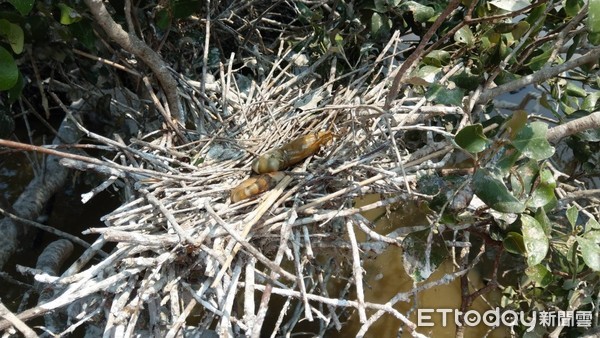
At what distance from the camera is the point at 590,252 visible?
1.19 m

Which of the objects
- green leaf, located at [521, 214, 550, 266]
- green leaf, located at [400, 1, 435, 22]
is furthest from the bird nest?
green leaf, located at [521, 214, 550, 266]

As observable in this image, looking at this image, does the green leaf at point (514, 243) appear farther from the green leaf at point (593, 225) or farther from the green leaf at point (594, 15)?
the green leaf at point (594, 15)

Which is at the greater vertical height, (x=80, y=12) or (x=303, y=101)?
(x=80, y=12)

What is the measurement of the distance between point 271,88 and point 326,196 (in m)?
0.63

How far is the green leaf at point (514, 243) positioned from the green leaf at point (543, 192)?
8 cm

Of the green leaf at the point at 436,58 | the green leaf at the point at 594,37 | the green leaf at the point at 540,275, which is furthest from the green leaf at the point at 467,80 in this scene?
the green leaf at the point at 540,275

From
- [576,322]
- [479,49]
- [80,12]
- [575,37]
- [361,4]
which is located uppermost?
[80,12]

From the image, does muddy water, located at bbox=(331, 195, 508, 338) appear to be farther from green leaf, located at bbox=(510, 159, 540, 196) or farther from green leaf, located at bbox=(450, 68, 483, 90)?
green leaf, located at bbox=(510, 159, 540, 196)

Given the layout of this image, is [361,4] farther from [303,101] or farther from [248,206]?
[248,206]

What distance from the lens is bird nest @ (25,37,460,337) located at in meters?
1.10

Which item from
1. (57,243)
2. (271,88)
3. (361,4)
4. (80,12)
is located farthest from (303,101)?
(57,243)

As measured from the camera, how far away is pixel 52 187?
1998mm

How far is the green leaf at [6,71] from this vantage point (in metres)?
1.15

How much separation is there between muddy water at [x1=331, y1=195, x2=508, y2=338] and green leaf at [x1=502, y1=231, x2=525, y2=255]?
583 mm
